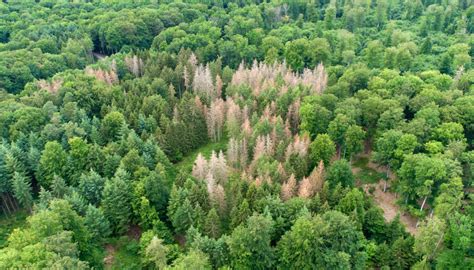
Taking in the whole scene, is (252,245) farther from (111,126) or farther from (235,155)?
(111,126)

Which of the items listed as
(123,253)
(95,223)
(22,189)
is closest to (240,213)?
(123,253)

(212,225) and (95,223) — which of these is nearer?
(212,225)

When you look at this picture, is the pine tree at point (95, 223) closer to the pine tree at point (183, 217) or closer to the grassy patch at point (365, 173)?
the pine tree at point (183, 217)

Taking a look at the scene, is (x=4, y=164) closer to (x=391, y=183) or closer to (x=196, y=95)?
(x=196, y=95)

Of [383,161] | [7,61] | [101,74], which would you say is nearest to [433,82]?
[383,161]

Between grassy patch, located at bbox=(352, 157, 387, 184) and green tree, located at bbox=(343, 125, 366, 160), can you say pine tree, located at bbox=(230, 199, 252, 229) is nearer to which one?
green tree, located at bbox=(343, 125, 366, 160)

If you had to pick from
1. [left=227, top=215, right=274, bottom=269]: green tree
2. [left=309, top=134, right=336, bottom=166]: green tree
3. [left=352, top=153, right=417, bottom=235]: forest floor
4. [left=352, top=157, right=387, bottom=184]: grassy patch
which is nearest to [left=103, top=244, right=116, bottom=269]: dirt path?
[left=227, top=215, right=274, bottom=269]: green tree
